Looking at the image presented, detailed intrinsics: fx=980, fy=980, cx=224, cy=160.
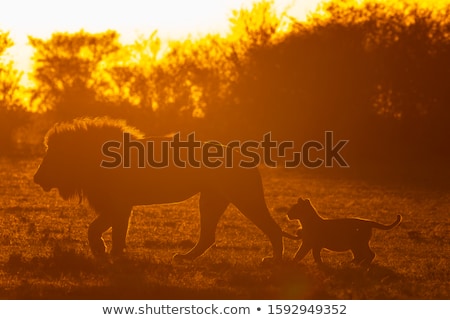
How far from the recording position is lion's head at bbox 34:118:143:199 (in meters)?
12.2

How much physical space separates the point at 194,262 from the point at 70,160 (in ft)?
6.83

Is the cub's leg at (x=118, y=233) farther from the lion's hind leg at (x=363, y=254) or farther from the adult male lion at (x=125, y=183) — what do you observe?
the lion's hind leg at (x=363, y=254)

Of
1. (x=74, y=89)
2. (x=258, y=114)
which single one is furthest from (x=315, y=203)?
(x=74, y=89)

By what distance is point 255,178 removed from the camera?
12.0 meters

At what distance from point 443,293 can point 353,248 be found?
1.64 meters

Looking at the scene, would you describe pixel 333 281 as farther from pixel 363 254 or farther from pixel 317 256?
pixel 363 254

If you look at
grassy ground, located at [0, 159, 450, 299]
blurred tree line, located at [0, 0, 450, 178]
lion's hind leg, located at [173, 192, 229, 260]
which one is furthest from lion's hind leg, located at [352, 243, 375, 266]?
blurred tree line, located at [0, 0, 450, 178]

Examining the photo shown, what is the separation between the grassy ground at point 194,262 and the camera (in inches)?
379

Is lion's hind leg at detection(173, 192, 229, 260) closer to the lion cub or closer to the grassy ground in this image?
the grassy ground

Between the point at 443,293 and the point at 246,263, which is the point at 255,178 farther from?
the point at 443,293

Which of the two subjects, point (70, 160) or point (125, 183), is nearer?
point (125, 183)

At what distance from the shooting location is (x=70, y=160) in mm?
12242

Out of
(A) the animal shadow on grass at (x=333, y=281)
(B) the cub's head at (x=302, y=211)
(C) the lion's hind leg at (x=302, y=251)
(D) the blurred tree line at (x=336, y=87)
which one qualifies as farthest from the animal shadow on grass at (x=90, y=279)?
(D) the blurred tree line at (x=336, y=87)

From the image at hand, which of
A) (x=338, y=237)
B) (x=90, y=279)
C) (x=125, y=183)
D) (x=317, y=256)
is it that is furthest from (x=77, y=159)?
(x=338, y=237)
